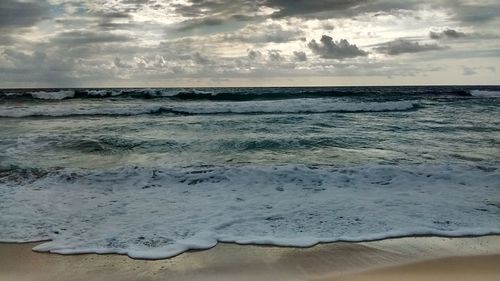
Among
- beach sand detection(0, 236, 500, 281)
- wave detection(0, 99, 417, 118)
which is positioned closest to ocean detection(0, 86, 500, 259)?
beach sand detection(0, 236, 500, 281)

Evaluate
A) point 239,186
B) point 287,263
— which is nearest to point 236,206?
point 239,186

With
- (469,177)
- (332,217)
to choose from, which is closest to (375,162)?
(469,177)

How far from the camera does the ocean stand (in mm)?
5301

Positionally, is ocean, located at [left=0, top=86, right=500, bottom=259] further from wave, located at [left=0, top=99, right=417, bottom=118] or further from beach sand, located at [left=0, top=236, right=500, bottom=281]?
wave, located at [left=0, top=99, right=417, bottom=118]

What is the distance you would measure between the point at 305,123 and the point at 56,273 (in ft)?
42.3

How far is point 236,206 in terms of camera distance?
20.9 feet

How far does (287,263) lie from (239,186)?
126 inches

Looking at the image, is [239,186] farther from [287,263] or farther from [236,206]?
[287,263]

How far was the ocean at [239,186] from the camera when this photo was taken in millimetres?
5301

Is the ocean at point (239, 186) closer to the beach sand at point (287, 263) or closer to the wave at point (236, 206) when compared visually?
the wave at point (236, 206)

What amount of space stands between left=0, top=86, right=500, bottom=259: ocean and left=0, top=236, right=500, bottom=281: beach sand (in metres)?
0.21

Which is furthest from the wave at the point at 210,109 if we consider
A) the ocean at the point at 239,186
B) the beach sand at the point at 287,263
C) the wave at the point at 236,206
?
the beach sand at the point at 287,263

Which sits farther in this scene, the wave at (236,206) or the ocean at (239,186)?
the ocean at (239,186)

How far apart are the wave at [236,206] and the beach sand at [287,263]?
0.21m
